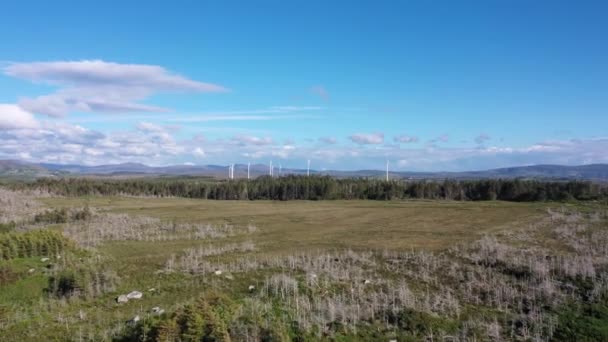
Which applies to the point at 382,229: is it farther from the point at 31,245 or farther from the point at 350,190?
the point at 350,190

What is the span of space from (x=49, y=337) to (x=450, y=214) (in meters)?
47.5

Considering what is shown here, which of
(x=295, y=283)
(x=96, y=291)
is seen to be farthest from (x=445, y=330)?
(x=96, y=291)

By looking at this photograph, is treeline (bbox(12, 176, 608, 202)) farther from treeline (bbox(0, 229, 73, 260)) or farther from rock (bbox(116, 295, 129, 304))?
rock (bbox(116, 295, 129, 304))

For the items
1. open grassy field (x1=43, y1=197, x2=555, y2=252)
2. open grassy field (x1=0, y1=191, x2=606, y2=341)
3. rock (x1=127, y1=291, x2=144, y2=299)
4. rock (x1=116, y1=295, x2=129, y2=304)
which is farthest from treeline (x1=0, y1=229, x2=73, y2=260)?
open grassy field (x1=43, y1=197, x2=555, y2=252)

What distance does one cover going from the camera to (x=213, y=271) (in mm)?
21312

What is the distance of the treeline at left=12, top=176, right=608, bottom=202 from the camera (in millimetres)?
88125

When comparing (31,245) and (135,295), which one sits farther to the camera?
(31,245)

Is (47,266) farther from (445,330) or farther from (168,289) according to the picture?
(445,330)

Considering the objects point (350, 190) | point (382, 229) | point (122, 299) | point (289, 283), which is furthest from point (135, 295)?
point (350, 190)

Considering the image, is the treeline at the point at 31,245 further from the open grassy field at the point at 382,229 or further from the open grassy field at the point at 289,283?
the open grassy field at the point at 382,229

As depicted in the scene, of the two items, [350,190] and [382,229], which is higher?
[350,190]

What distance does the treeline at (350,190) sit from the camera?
289ft

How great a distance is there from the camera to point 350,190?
10306cm

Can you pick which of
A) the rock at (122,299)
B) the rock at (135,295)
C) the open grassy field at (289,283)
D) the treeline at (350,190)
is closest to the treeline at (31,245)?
the open grassy field at (289,283)
